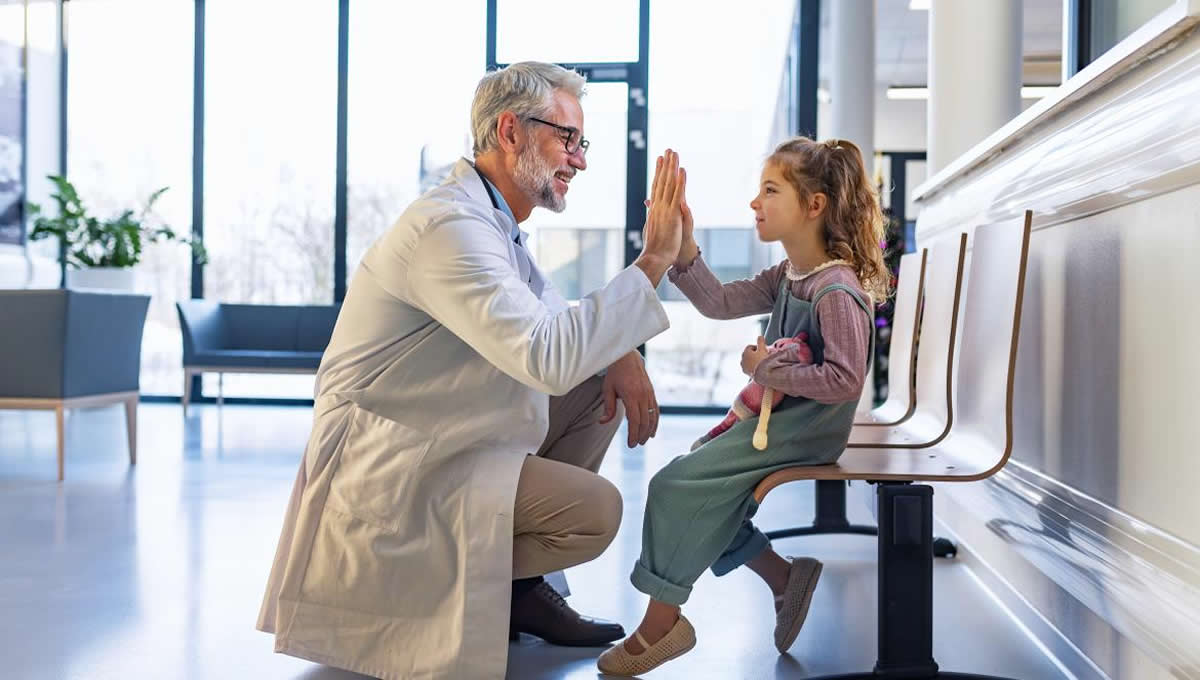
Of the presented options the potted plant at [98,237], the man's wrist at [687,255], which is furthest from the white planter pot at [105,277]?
the man's wrist at [687,255]

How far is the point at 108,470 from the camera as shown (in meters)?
4.48

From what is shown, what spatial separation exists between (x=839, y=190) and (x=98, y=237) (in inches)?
262

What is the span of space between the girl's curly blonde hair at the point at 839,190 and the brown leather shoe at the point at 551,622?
0.82m

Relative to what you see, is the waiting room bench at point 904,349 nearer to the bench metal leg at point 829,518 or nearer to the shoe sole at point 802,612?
the bench metal leg at point 829,518

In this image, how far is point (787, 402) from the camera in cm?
186

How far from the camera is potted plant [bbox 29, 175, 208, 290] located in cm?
733

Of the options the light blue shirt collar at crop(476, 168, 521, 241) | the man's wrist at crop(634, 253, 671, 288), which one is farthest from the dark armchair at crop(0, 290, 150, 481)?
the man's wrist at crop(634, 253, 671, 288)

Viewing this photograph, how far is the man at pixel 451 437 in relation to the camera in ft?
5.65

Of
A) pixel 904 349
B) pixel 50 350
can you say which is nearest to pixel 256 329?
pixel 50 350

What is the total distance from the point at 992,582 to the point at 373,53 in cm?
666

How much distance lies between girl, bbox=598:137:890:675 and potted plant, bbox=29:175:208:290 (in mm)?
6221

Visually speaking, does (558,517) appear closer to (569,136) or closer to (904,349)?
(569,136)

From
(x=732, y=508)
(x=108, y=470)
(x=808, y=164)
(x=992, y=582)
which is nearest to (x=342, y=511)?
(x=732, y=508)

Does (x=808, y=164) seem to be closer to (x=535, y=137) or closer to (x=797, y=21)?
(x=535, y=137)
